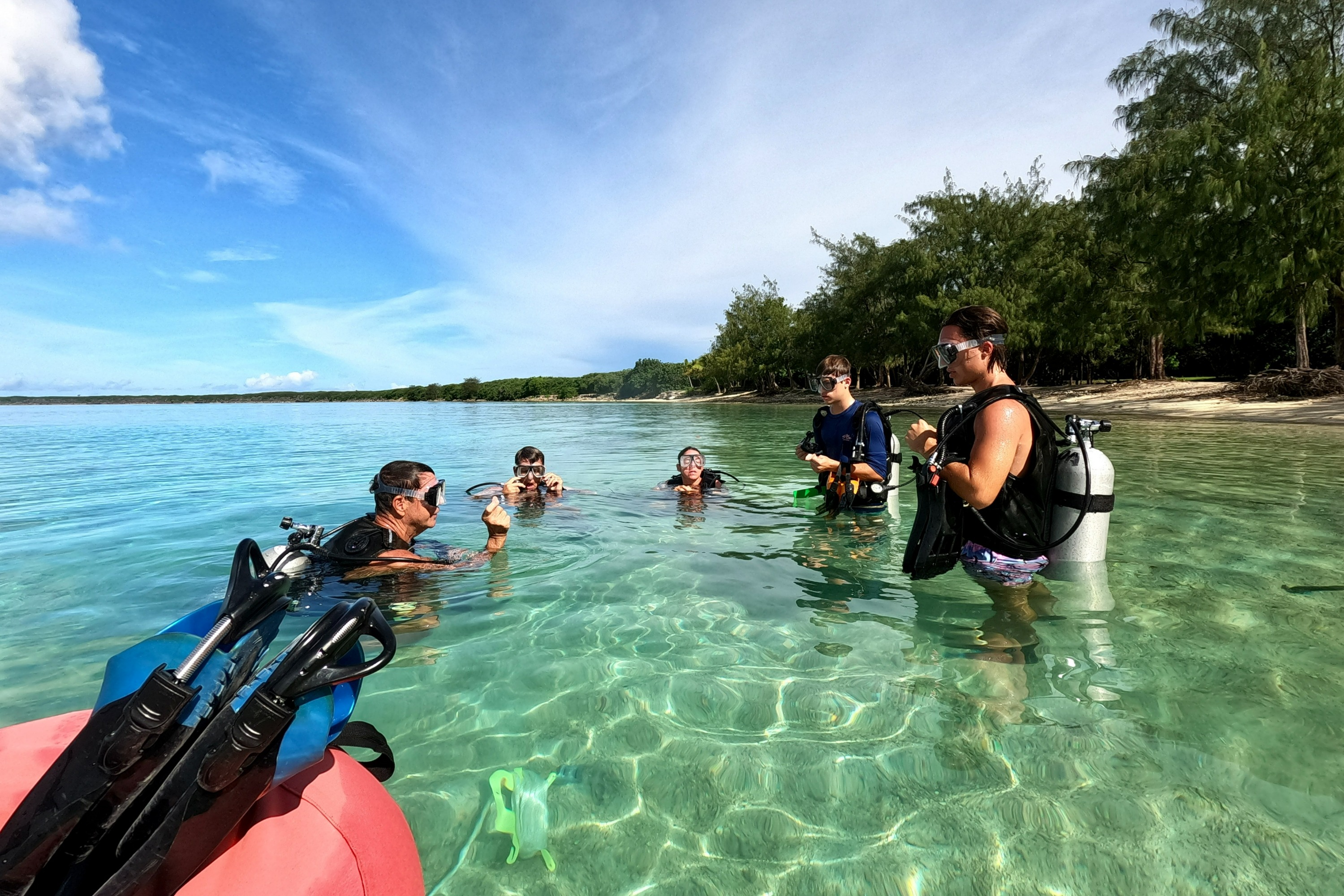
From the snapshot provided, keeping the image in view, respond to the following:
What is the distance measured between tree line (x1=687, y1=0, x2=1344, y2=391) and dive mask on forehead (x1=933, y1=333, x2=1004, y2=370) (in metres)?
7.99

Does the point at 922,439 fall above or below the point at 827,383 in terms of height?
below

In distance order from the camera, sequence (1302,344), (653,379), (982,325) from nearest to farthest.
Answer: (982,325)
(1302,344)
(653,379)

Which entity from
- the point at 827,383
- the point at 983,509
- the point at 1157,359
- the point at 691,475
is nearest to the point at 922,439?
the point at 983,509

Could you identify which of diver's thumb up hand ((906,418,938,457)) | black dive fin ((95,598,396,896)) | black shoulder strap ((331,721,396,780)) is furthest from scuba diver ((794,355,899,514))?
black dive fin ((95,598,396,896))

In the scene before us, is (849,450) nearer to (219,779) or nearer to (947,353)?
(947,353)

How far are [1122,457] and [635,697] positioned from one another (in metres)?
13.0

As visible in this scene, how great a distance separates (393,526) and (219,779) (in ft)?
12.7

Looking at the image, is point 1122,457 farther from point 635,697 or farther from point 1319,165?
point 1319,165

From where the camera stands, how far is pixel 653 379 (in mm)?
93625

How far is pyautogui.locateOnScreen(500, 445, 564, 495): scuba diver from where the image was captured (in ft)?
30.0

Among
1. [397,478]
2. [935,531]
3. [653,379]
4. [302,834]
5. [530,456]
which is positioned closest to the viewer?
[302,834]

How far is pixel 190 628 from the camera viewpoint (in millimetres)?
1715

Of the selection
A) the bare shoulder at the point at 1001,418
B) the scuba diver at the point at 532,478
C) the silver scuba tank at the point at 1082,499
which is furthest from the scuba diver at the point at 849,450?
the scuba diver at the point at 532,478

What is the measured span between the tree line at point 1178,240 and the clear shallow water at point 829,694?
284 inches
